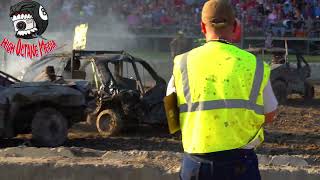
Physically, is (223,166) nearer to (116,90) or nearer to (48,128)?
(48,128)

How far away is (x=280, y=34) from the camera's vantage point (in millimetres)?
22844

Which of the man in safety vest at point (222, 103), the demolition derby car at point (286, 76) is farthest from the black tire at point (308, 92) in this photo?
the man in safety vest at point (222, 103)

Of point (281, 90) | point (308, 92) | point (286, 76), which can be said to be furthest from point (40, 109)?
point (308, 92)

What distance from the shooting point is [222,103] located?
292 centimetres

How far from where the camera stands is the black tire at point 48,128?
28.2ft

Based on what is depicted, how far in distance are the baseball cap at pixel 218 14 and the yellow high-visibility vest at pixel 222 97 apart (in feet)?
0.35

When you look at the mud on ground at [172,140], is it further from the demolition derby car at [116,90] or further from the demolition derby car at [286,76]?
the demolition derby car at [286,76]

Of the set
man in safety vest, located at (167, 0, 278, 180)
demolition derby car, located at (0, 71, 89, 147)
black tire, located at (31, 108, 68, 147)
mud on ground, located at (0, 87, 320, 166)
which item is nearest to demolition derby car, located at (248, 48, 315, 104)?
mud on ground, located at (0, 87, 320, 166)

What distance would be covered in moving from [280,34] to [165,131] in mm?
13501

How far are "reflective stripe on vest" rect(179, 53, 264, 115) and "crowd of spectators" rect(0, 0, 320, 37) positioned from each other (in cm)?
1978

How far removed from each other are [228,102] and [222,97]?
4cm

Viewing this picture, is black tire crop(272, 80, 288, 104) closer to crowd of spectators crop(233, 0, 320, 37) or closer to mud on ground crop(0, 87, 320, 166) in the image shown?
mud on ground crop(0, 87, 320, 166)

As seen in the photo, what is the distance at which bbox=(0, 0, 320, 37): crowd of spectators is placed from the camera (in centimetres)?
2298

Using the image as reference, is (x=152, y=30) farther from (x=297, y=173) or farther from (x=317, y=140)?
(x=297, y=173)
